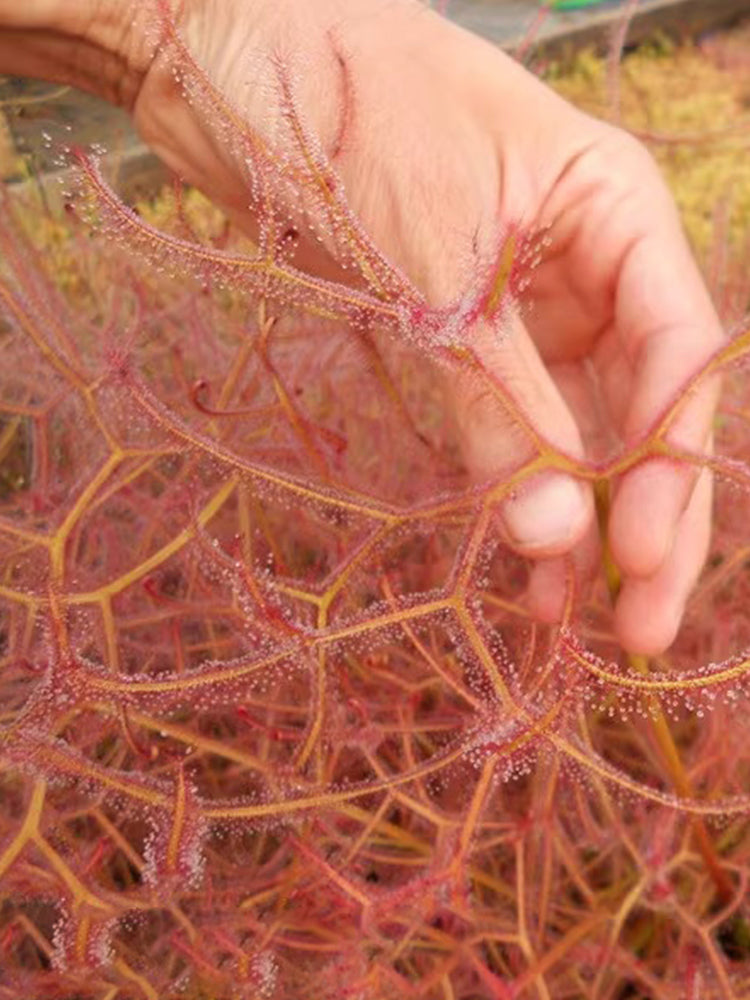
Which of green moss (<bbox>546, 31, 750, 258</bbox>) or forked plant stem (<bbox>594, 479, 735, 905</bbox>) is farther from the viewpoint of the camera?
green moss (<bbox>546, 31, 750, 258</bbox>)

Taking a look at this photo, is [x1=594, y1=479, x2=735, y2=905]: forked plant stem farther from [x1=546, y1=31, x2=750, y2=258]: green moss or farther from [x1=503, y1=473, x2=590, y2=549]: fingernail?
[x1=546, y1=31, x2=750, y2=258]: green moss

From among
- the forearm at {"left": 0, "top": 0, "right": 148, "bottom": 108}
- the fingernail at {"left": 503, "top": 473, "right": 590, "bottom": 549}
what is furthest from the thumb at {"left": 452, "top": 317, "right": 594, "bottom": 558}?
the forearm at {"left": 0, "top": 0, "right": 148, "bottom": 108}

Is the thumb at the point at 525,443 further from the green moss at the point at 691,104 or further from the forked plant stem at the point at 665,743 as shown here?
the green moss at the point at 691,104

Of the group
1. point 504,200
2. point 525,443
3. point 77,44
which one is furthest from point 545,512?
point 77,44

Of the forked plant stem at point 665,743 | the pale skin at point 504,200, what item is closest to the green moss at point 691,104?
the pale skin at point 504,200

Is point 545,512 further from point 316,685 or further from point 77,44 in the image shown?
point 77,44

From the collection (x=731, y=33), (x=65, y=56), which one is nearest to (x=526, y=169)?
(x=65, y=56)

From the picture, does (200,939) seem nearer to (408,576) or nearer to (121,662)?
(121,662)
